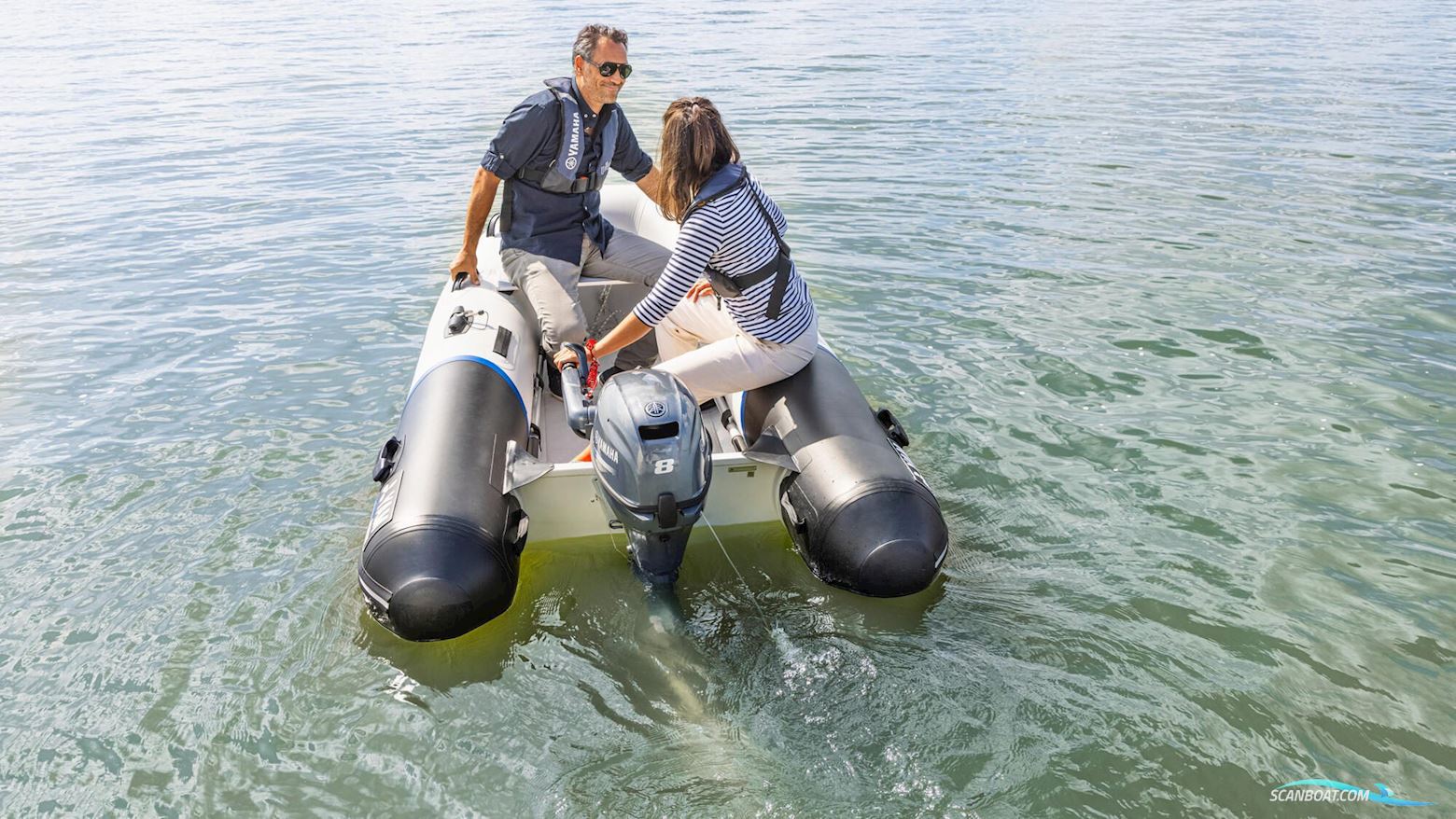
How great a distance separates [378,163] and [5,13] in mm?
18046

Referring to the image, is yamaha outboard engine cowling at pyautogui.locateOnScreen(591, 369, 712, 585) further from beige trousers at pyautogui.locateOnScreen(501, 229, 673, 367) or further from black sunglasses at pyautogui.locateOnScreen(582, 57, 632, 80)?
black sunglasses at pyautogui.locateOnScreen(582, 57, 632, 80)

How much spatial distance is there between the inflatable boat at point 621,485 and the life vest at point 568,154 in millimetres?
768

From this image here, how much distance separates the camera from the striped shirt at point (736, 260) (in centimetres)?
347

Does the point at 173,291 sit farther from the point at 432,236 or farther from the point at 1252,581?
the point at 1252,581

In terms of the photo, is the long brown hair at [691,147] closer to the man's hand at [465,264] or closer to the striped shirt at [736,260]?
the striped shirt at [736,260]

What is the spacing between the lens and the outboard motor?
9.99 feet

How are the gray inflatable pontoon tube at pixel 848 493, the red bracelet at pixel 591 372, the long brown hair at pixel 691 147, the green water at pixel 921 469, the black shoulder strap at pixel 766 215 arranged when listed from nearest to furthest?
1. the green water at pixel 921 469
2. the gray inflatable pontoon tube at pixel 848 493
3. the long brown hair at pixel 691 147
4. the black shoulder strap at pixel 766 215
5. the red bracelet at pixel 591 372

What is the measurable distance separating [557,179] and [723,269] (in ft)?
3.88

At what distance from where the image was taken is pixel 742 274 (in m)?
3.57

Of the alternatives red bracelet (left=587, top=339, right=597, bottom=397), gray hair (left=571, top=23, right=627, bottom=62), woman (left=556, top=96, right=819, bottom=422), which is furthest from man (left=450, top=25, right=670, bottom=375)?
woman (left=556, top=96, right=819, bottom=422)

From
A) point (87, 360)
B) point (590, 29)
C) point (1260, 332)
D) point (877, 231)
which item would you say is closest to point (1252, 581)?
point (1260, 332)

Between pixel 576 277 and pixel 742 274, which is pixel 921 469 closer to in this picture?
pixel 742 274

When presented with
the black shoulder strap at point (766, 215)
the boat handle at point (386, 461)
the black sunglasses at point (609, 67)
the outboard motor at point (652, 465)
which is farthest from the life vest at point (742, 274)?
the boat handle at point (386, 461)

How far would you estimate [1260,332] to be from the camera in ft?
18.0
